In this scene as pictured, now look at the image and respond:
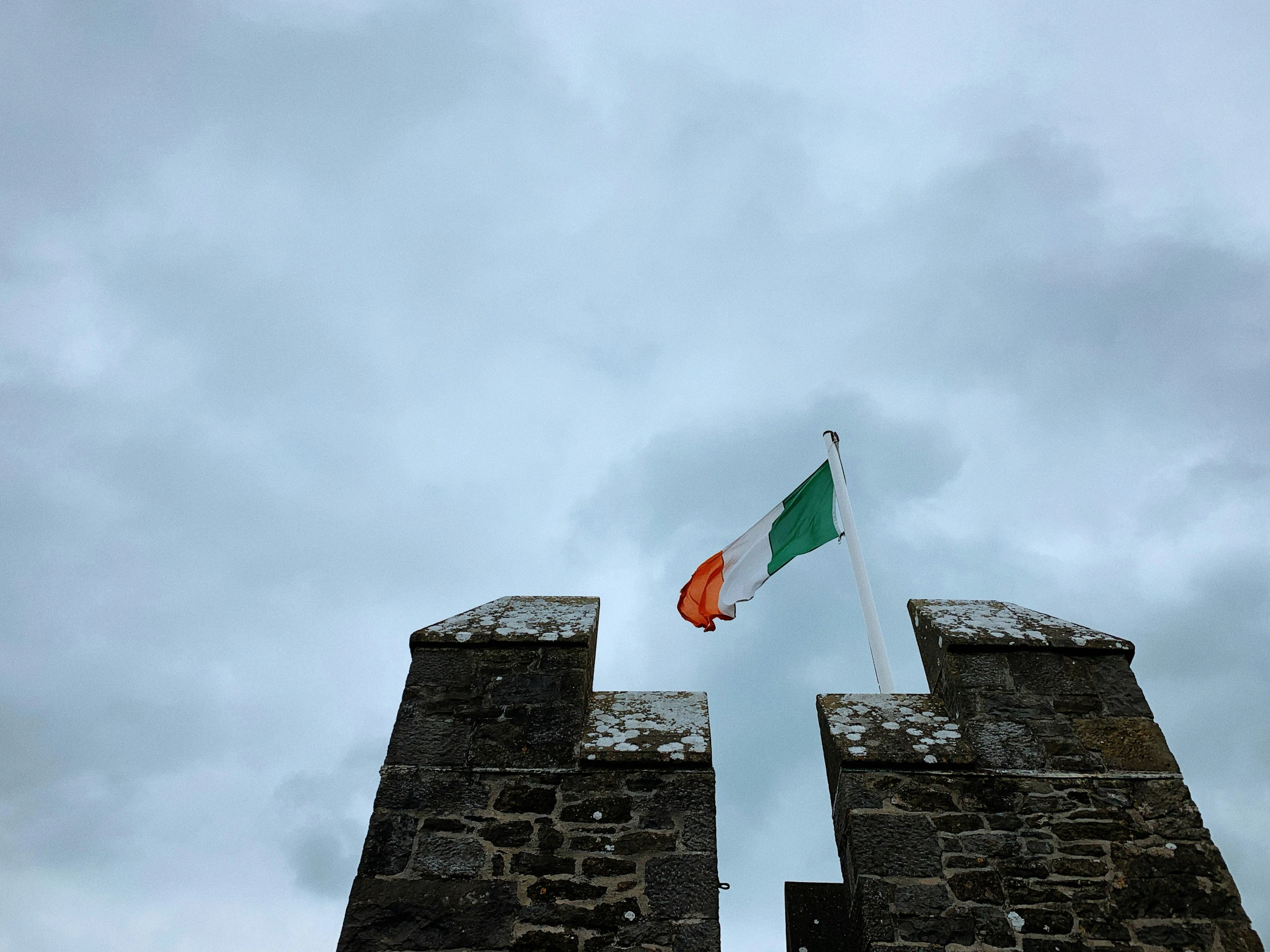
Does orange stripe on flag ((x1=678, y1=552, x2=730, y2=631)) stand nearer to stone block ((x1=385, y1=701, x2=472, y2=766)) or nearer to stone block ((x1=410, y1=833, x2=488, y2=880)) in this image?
stone block ((x1=385, y1=701, x2=472, y2=766))

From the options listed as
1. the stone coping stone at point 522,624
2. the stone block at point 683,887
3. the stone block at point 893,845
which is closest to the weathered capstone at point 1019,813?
the stone block at point 893,845

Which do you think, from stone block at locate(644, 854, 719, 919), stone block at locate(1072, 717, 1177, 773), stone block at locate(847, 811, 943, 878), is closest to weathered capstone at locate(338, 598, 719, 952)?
stone block at locate(644, 854, 719, 919)

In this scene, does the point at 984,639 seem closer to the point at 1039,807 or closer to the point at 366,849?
the point at 1039,807

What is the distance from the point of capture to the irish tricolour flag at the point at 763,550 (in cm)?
693

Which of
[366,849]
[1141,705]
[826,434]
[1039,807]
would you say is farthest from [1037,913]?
[826,434]

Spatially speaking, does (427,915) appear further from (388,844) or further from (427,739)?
(427,739)

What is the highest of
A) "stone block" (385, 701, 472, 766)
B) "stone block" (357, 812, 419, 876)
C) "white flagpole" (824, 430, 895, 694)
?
"white flagpole" (824, 430, 895, 694)

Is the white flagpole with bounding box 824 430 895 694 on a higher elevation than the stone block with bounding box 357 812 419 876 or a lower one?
higher

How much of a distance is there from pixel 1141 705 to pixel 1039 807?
0.84 m

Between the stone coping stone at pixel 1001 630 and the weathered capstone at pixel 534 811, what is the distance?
1.25 meters

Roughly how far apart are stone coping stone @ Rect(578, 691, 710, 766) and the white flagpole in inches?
41.3

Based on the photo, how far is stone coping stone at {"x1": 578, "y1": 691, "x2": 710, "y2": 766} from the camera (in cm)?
363

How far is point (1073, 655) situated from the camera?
405 cm

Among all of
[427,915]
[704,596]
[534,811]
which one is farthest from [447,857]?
[704,596]
